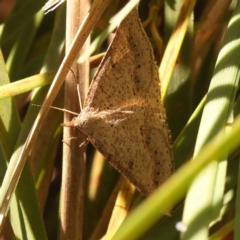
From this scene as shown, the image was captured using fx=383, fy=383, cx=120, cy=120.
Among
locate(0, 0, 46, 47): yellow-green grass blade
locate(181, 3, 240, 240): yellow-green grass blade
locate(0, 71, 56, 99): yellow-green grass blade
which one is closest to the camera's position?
locate(181, 3, 240, 240): yellow-green grass blade

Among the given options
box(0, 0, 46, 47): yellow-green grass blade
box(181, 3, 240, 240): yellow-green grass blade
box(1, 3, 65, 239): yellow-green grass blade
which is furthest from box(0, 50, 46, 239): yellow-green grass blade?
box(181, 3, 240, 240): yellow-green grass blade

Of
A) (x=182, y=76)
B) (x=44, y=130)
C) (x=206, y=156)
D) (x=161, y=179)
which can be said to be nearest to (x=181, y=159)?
(x=161, y=179)

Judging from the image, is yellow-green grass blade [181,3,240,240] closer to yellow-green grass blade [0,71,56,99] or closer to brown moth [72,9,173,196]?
brown moth [72,9,173,196]

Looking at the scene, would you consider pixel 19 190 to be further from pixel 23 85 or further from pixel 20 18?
pixel 20 18

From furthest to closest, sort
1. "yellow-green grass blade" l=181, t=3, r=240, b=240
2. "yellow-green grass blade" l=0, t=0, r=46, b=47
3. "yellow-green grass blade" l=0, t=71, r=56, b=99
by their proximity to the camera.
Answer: "yellow-green grass blade" l=0, t=0, r=46, b=47 < "yellow-green grass blade" l=0, t=71, r=56, b=99 < "yellow-green grass blade" l=181, t=3, r=240, b=240

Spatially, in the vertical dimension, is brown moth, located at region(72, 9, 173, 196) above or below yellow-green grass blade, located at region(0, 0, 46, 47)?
below

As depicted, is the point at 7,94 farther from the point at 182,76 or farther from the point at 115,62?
the point at 182,76

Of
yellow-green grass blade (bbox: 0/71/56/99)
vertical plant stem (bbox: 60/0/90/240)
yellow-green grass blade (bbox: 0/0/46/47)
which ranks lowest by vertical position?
vertical plant stem (bbox: 60/0/90/240)

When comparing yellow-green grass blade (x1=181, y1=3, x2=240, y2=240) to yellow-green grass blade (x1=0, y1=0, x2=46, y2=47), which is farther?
yellow-green grass blade (x1=0, y1=0, x2=46, y2=47)

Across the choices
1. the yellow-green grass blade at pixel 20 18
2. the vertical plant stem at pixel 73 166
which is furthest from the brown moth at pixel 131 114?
the yellow-green grass blade at pixel 20 18

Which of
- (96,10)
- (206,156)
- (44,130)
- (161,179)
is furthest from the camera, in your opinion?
(44,130)
